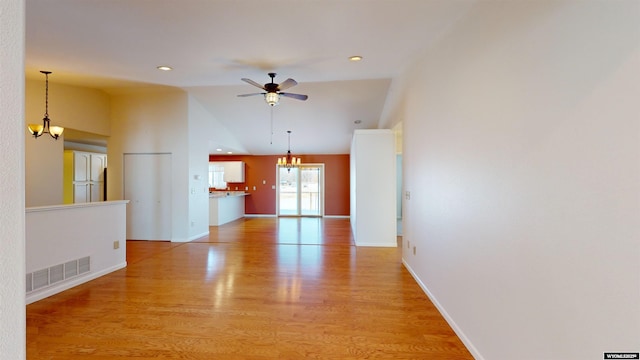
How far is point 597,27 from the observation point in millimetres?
1087

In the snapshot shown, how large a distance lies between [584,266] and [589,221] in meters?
0.19

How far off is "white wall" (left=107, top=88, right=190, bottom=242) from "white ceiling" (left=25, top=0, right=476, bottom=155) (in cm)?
50

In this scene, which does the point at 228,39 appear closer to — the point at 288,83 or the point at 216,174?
the point at 288,83

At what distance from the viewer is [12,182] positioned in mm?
661

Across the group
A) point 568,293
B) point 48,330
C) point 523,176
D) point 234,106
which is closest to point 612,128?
point 523,176

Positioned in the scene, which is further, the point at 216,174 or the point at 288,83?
the point at 216,174

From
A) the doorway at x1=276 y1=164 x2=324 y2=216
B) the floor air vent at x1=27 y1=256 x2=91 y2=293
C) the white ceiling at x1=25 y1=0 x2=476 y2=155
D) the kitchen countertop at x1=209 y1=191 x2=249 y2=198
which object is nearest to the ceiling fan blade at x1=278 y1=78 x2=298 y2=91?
the white ceiling at x1=25 y1=0 x2=476 y2=155

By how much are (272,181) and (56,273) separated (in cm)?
722

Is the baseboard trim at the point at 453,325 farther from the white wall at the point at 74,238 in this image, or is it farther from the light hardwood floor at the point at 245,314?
the white wall at the point at 74,238

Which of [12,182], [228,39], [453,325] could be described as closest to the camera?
[12,182]

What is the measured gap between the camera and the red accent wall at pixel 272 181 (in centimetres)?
1003

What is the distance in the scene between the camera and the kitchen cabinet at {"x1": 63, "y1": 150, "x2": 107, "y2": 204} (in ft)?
23.1

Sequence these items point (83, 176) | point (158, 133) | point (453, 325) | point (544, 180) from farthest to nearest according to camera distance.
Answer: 1. point (83, 176)
2. point (158, 133)
3. point (453, 325)
4. point (544, 180)

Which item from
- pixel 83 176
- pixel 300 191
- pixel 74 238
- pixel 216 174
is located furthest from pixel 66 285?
pixel 300 191
